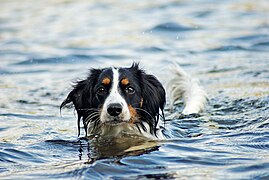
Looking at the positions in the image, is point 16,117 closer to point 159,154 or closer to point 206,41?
point 159,154

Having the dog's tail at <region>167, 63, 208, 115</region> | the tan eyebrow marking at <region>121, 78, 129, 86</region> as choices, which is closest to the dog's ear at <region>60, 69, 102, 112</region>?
the tan eyebrow marking at <region>121, 78, 129, 86</region>

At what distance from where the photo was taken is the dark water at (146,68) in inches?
256

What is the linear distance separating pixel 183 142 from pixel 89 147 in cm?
93

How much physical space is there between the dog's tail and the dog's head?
1.53 m

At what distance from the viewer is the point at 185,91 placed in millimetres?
9406

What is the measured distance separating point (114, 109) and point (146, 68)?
5360 millimetres

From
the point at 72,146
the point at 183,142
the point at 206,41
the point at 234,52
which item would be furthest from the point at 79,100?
the point at 206,41

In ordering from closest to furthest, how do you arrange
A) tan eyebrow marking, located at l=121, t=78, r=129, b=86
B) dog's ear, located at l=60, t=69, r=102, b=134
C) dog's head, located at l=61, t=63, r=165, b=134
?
dog's head, located at l=61, t=63, r=165, b=134
tan eyebrow marking, located at l=121, t=78, r=129, b=86
dog's ear, located at l=60, t=69, r=102, b=134

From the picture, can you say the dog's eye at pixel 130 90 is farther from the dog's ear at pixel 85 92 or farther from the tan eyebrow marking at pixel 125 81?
the dog's ear at pixel 85 92

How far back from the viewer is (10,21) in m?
17.1

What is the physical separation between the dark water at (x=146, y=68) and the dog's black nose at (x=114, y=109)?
40 centimetres

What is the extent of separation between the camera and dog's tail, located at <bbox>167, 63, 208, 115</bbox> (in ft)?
29.9

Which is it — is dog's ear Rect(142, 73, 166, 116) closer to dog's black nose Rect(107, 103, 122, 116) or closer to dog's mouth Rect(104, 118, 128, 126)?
dog's mouth Rect(104, 118, 128, 126)

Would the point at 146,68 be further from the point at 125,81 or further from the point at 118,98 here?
the point at 118,98
